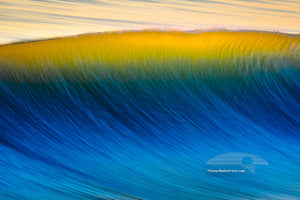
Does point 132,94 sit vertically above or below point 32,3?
below

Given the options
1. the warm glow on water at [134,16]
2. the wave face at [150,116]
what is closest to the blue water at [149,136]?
the wave face at [150,116]

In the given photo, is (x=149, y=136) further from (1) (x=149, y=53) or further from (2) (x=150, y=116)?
(1) (x=149, y=53)

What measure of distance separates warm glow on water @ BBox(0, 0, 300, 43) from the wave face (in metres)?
0.04

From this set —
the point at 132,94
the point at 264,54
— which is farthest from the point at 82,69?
the point at 264,54

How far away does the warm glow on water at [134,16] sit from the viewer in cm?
158

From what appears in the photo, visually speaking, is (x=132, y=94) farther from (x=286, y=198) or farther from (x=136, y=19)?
(x=286, y=198)

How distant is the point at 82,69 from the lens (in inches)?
65.7

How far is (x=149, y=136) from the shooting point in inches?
66.9

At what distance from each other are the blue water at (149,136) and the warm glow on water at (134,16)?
0.70 feet

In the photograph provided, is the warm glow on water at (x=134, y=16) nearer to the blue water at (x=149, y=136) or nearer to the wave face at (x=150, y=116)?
the wave face at (x=150, y=116)

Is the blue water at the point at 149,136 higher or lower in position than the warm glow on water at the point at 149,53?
lower

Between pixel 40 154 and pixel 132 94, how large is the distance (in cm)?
45

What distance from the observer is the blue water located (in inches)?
63.2

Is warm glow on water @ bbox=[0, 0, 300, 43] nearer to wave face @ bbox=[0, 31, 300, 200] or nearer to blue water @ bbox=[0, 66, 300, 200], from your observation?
wave face @ bbox=[0, 31, 300, 200]
